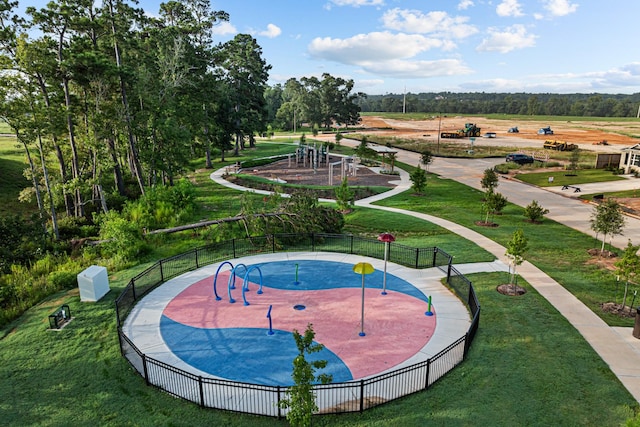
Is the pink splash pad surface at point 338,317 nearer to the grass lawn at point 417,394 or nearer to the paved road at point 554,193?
the grass lawn at point 417,394

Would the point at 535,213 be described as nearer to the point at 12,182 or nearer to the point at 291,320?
the point at 291,320

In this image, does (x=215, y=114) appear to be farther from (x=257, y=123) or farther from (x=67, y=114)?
(x=67, y=114)

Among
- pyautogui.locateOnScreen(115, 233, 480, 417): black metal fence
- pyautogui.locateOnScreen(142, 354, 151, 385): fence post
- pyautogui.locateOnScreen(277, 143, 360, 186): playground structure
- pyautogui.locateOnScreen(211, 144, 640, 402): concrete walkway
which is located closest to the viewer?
pyautogui.locateOnScreen(115, 233, 480, 417): black metal fence

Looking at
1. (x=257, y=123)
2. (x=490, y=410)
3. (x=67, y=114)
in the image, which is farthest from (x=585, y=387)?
(x=257, y=123)

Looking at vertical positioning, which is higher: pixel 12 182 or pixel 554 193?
pixel 12 182

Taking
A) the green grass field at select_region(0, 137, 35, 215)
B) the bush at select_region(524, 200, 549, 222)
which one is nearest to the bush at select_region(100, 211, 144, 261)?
the green grass field at select_region(0, 137, 35, 215)

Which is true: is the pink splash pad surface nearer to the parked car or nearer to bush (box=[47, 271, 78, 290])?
bush (box=[47, 271, 78, 290])

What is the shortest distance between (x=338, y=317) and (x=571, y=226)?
20.2 meters

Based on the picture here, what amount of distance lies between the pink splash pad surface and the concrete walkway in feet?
17.0

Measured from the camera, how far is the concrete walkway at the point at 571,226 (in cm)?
1196

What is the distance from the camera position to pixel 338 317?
14.6m

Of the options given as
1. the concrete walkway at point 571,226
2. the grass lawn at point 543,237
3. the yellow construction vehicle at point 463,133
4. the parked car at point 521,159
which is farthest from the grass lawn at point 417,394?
the yellow construction vehicle at point 463,133

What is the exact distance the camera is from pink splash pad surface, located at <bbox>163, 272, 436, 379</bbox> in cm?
1246

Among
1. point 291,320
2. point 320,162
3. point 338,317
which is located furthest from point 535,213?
point 320,162
